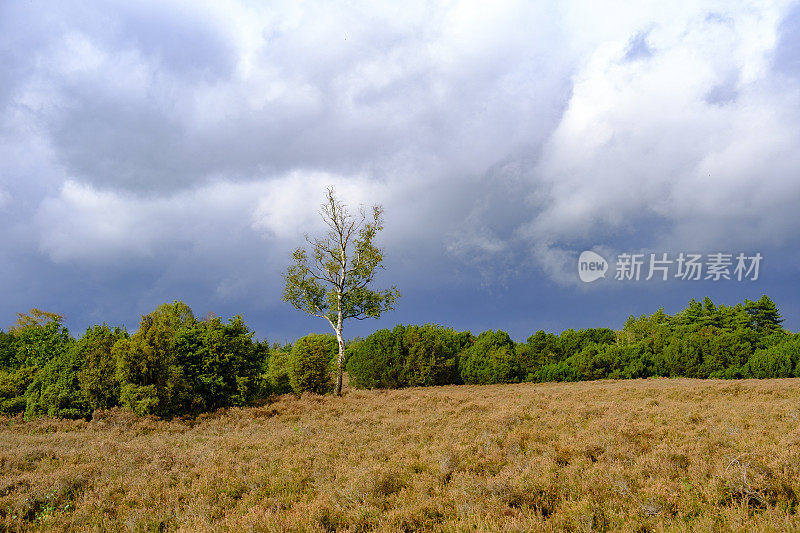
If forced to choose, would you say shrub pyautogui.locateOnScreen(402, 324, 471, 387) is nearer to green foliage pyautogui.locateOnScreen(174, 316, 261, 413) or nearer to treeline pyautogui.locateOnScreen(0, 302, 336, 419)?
treeline pyautogui.locateOnScreen(0, 302, 336, 419)

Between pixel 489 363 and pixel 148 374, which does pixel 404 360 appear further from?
pixel 148 374

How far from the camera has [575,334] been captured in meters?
42.9

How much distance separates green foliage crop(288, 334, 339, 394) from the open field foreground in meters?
11.0

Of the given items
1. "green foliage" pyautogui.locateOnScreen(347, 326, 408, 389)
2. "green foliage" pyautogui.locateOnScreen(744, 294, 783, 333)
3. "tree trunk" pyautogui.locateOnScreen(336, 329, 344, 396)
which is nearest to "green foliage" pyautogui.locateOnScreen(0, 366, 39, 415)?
"tree trunk" pyautogui.locateOnScreen(336, 329, 344, 396)

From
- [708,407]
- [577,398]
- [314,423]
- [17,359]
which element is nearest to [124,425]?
[314,423]

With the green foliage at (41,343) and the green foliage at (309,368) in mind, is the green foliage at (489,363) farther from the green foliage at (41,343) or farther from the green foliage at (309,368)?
the green foliage at (41,343)

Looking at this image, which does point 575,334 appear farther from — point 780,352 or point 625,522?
point 625,522

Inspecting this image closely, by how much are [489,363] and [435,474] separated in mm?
29924

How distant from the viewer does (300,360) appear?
25.5 m

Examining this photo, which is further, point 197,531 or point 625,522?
point 197,531

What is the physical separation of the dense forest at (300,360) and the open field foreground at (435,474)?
2.93m

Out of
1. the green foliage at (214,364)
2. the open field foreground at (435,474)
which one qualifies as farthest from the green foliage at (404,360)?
the open field foreground at (435,474)

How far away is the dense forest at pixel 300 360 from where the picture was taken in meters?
16.8

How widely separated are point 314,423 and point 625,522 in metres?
11.3
